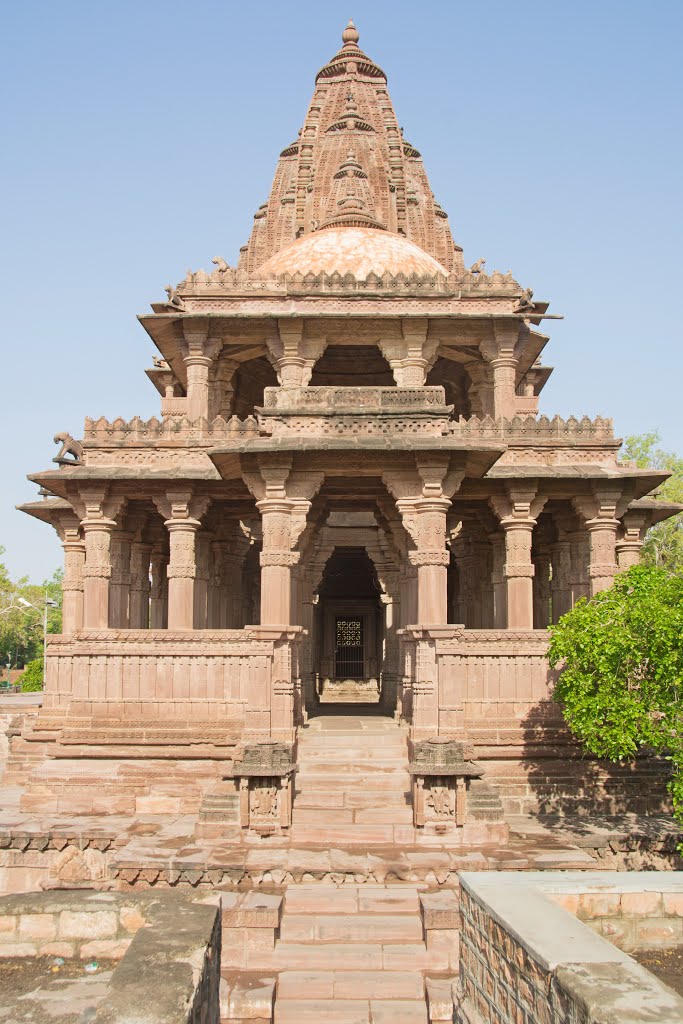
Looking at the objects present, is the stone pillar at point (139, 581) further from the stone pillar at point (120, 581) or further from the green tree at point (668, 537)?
the green tree at point (668, 537)

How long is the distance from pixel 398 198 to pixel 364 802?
2403 cm

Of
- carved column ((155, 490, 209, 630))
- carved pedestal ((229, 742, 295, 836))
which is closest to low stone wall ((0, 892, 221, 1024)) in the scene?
carved pedestal ((229, 742, 295, 836))

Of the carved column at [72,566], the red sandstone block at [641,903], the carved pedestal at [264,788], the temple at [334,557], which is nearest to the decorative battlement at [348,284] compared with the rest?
the temple at [334,557]

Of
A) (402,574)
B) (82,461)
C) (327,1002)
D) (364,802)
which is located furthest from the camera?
(82,461)

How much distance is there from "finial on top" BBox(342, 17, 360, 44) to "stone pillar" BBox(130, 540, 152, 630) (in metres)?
27.0

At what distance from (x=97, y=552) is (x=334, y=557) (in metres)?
9.74

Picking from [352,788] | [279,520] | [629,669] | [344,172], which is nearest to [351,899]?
[352,788]

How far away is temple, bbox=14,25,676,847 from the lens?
12258 mm

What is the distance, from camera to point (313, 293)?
65.9 ft

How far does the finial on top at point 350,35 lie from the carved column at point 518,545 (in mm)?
28389

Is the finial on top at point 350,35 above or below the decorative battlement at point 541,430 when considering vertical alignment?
above

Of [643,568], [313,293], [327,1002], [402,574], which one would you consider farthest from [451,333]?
[327,1002]

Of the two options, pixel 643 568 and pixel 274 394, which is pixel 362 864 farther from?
pixel 274 394

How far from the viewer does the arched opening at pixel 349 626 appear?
87.5 ft
